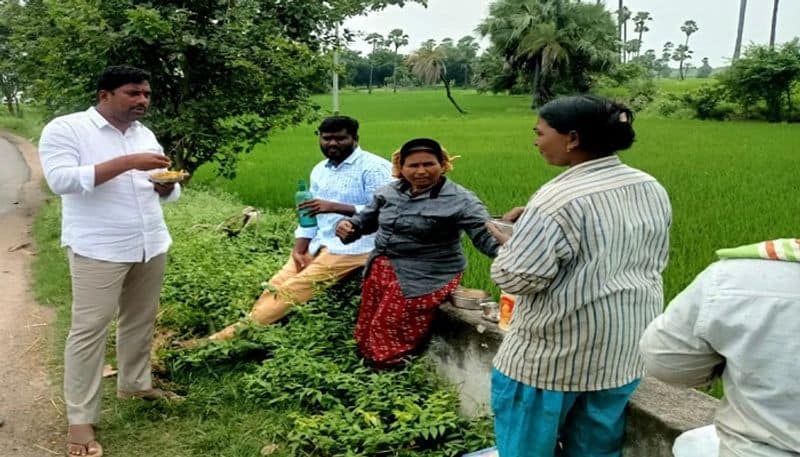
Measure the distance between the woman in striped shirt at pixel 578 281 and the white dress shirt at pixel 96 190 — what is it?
1774 millimetres

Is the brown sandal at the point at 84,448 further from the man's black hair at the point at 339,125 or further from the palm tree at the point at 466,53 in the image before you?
the palm tree at the point at 466,53

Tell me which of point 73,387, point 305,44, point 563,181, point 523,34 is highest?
point 523,34

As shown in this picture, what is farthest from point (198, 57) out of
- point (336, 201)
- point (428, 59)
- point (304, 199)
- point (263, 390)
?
point (428, 59)

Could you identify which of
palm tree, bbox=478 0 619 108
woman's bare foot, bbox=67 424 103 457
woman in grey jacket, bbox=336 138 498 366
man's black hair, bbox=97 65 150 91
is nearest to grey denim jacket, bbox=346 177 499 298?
woman in grey jacket, bbox=336 138 498 366

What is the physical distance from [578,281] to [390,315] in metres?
1.47

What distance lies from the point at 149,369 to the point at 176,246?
2.28 metres

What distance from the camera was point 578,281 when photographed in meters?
2.03

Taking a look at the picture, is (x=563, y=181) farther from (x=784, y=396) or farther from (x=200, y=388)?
(x=200, y=388)

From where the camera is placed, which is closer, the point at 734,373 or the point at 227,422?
the point at 734,373

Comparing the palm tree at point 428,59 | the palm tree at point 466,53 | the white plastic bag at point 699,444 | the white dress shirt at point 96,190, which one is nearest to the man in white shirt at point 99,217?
the white dress shirt at point 96,190

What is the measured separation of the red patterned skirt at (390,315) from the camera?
3.33 meters

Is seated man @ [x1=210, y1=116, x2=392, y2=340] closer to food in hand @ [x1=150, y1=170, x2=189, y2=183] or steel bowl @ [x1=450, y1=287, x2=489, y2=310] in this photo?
steel bowl @ [x1=450, y1=287, x2=489, y2=310]

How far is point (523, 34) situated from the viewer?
108 ft

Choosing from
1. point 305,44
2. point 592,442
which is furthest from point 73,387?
point 305,44
